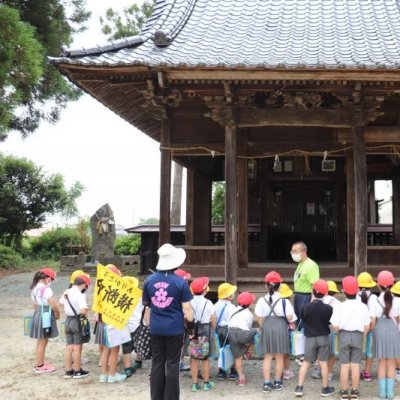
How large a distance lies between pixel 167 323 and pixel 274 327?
1.56m

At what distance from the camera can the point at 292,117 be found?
8023 mm

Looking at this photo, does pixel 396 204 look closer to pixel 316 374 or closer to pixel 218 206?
pixel 316 374

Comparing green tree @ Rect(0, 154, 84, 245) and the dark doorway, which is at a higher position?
green tree @ Rect(0, 154, 84, 245)

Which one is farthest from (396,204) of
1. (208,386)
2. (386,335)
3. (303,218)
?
(208,386)

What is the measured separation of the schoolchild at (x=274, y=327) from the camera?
5.43m

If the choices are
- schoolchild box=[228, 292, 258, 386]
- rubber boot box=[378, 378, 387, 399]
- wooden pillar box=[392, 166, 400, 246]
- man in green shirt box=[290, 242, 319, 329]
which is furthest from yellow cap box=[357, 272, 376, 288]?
wooden pillar box=[392, 166, 400, 246]

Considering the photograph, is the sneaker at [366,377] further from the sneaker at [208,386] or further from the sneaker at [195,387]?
the sneaker at [195,387]

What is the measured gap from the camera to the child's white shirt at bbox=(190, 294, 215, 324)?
18.3 ft

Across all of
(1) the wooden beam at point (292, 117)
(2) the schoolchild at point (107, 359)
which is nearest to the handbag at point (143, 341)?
(2) the schoolchild at point (107, 359)

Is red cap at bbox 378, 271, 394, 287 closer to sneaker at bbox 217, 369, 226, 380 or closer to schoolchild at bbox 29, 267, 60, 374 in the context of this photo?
sneaker at bbox 217, 369, 226, 380

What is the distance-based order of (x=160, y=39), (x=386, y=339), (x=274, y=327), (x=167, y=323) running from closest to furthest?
(x=167, y=323) < (x=386, y=339) < (x=274, y=327) < (x=160, y=39)

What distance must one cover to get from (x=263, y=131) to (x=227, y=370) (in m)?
4.77

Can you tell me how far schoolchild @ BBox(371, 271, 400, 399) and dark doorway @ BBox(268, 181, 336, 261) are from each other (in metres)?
7.13

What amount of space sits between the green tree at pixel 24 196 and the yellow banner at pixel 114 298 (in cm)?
2107
